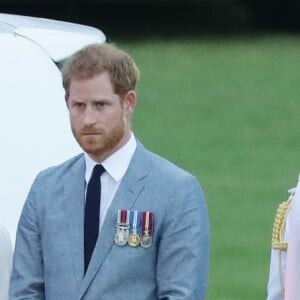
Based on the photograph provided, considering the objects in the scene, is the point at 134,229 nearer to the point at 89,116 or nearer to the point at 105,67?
the point at 89,116

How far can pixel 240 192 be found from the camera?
11.7 meters

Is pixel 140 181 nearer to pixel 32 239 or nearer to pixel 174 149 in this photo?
pixel 32 239

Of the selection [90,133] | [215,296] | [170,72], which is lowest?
[215,296]

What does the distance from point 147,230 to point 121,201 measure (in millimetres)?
128

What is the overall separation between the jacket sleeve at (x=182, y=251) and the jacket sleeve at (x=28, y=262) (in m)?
0.38

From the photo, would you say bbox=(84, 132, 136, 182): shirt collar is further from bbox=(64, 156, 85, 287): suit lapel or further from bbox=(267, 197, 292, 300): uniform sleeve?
bbox=(267, 197, 292, 300): uniform sleeve

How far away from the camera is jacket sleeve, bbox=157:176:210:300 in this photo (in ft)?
14.9

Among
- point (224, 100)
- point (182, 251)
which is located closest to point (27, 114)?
point (182, 251)

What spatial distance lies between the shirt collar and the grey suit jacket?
0.8 inches

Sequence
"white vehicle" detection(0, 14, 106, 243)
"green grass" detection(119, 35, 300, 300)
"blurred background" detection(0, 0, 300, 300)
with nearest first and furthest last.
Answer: "white vehicle" detection(0, 14, 106, 243), "green grass" detection(119, 35, 300, 300), "blurred background" detection(0, 0, 300, 300)

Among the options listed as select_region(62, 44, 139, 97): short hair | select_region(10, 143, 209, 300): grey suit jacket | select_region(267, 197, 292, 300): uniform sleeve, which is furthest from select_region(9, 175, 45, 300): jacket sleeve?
select_region(267, 197, 292, 300): uniform sleeve

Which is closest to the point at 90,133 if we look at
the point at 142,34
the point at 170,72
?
the point at 170,72

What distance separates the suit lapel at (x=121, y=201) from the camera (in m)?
4.58

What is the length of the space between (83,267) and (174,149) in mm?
8658
